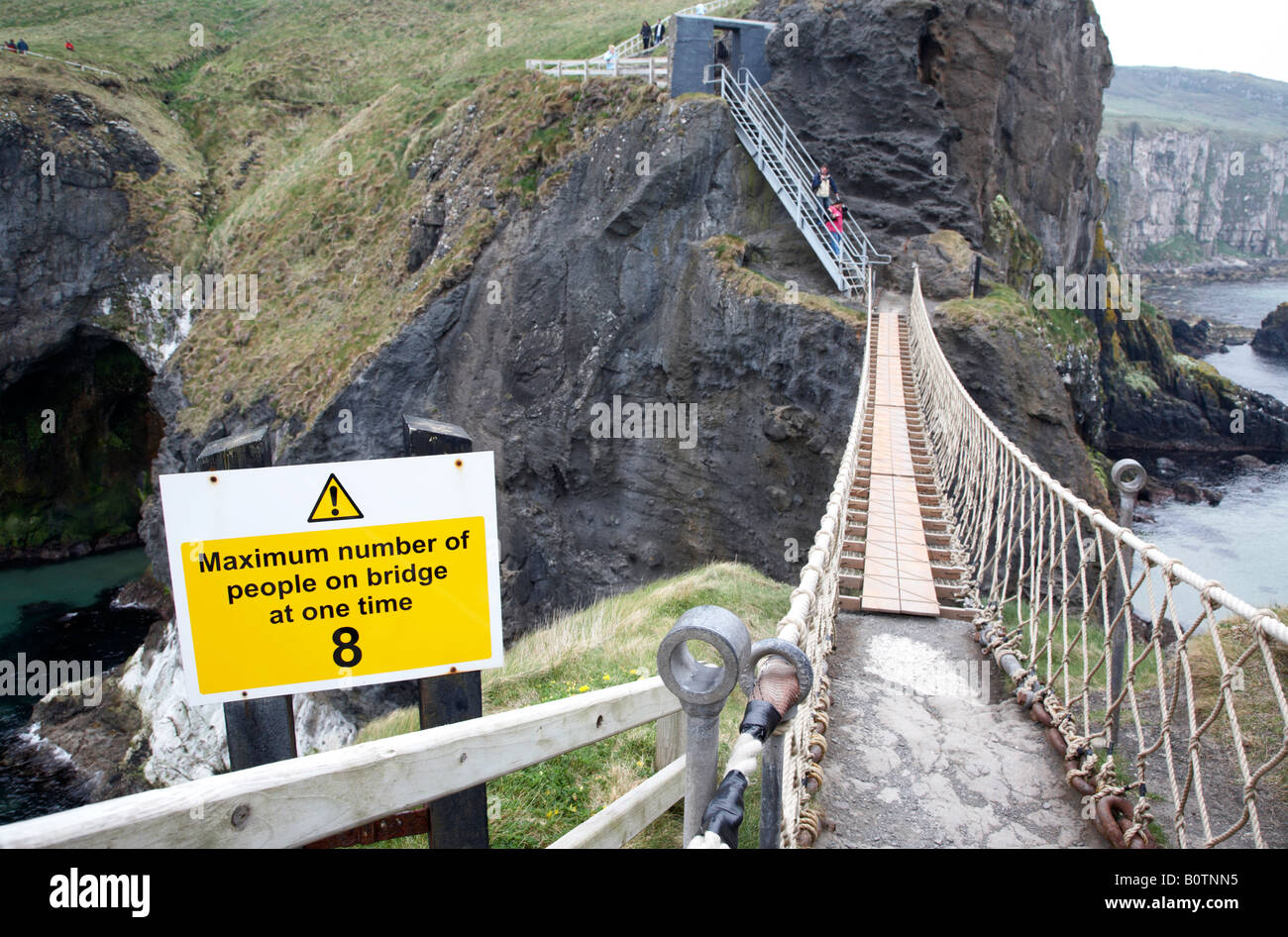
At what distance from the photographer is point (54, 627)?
87.9ft

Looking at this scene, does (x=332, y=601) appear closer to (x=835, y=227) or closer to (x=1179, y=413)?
(x=835, y=227)

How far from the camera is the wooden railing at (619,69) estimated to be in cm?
2005

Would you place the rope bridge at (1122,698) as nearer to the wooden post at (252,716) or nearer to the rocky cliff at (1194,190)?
the wooden post at (252,716)

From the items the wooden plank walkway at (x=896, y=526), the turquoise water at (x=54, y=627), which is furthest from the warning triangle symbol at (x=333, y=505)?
the turquoise water at (x=54, y=627)

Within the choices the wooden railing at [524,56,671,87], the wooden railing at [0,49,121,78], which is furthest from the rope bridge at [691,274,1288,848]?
the wooden railing at [0,49,121,78]

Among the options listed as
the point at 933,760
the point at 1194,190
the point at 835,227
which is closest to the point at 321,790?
the point at 933,760

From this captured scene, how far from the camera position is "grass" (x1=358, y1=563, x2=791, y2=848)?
4223mm

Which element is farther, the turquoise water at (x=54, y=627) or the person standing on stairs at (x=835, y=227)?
the turquoise water at (x=54, y=627)

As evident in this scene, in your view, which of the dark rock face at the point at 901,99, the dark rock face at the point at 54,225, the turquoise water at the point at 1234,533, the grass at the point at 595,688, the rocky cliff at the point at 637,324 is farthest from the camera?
the dark rock face at the point at 54,225

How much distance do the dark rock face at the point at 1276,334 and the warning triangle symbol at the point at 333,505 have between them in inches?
3330

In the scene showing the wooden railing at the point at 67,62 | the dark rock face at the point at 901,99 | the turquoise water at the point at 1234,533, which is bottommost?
the turquoise water at the point at 1234,533

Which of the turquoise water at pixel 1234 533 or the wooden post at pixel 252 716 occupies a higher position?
the wooden post at pixel 252 716

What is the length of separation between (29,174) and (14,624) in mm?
15907

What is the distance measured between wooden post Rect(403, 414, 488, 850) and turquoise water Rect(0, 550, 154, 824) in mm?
20777
